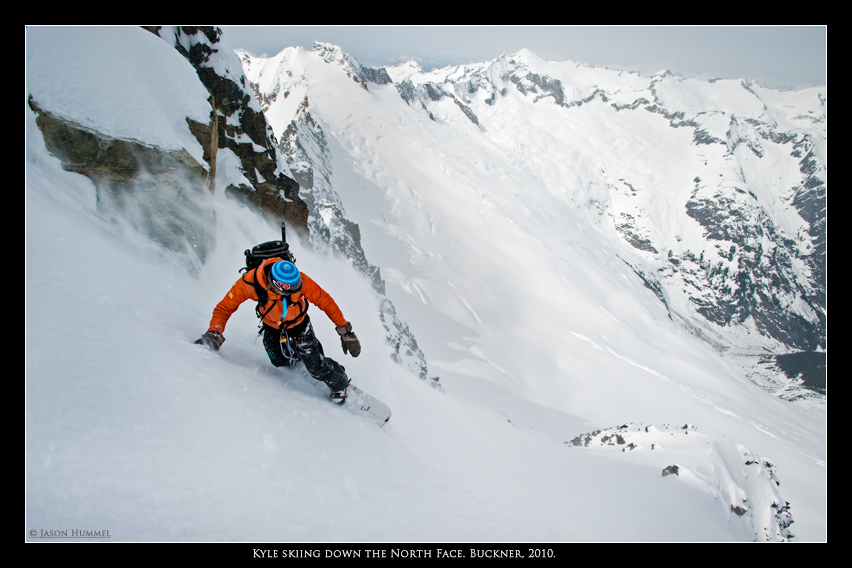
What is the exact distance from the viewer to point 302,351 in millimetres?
4742

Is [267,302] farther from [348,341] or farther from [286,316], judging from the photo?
[348,341]

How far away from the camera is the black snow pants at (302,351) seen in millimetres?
4734

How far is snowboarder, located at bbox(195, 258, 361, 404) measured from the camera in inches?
171

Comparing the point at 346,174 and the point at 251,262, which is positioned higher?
the point at 346,174

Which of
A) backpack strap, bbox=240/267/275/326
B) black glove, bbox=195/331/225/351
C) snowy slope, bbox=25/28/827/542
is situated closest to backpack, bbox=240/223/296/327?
backpack strap, bbox=240/267/275/326

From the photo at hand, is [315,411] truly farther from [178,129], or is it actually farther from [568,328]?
[568,328]

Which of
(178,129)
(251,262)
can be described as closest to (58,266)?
(251,262)

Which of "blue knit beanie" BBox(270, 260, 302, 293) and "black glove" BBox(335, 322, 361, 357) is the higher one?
"blue knit beanie" BBox(270, 260, 302, 293)

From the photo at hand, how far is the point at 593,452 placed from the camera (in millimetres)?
12586

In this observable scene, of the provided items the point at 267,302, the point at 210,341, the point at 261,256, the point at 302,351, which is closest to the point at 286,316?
the point at 267,302

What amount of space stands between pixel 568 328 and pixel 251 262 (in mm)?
74234

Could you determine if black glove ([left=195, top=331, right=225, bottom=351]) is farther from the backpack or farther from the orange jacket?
the backpack

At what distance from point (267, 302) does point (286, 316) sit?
0.89ft

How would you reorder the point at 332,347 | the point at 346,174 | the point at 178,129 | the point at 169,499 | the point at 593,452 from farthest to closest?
the point at 346,174, the point at 593,452, the point at 332,347, the point at 178,129, the point at 169,499
